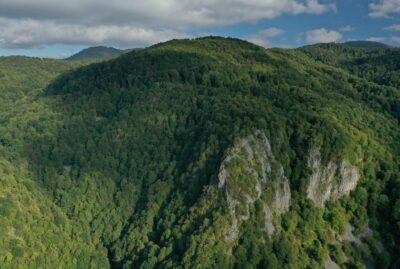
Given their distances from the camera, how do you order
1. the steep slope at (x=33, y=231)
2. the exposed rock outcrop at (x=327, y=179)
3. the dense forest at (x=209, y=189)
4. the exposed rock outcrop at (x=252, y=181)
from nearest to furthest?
the steep slope at (x=33, y=231)
the dense forest at (x=209, y=189)
the exposed rock outcrop at (x=252, y=181)
the exposed rock outcrop at (x=327, y=179)

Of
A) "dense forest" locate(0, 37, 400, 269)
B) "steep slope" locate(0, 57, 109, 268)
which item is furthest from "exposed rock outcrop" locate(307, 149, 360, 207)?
"steep slope" locate(0, 57, 109, 268)

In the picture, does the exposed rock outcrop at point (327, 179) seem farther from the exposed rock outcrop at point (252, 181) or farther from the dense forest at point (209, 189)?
the exposed rock outcrop at point (252, 181)

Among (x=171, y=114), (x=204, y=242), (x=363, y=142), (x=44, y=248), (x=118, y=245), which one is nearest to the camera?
(x=204, y=242)

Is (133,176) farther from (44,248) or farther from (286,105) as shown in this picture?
(286,105)

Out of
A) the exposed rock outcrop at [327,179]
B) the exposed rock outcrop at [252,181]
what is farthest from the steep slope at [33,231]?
the exposed rock outcrop at [327,179]

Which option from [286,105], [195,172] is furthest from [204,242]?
[286,105]

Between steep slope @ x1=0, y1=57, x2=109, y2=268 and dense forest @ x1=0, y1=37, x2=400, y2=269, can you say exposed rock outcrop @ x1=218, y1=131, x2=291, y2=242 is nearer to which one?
dense forest @ x1=0, y1=37, x2=400, y2=269

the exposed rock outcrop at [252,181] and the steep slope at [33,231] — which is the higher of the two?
the exposed rock outcrop at [252,181]

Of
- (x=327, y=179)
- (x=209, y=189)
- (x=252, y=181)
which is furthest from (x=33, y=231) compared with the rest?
(x=327, y=179)

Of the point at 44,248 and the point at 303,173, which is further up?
the point at 303,173

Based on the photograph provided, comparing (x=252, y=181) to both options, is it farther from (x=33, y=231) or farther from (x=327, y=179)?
(x=33, y=231)
